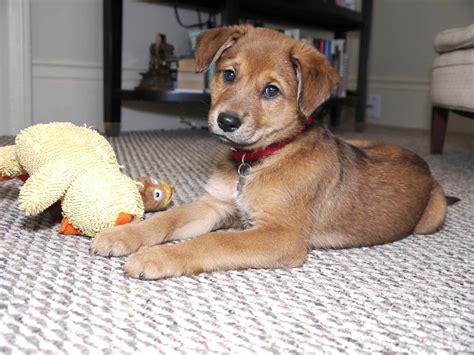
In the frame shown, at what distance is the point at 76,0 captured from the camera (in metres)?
4.07

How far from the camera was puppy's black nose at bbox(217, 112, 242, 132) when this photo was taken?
5.06 ft

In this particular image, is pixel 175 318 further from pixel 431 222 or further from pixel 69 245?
pixel 431 222

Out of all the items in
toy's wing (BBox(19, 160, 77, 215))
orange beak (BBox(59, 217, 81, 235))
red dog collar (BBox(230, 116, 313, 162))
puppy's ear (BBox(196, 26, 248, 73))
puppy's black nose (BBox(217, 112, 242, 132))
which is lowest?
orange beak (BBox(59, 217, 81, 235))

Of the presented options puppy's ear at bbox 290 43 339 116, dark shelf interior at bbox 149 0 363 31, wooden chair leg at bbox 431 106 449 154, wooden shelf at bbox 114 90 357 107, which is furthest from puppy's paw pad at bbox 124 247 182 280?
dark shelf interior at bbox 149 0 363 31

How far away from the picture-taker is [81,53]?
13.8ft

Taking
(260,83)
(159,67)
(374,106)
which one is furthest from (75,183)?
(374,106)

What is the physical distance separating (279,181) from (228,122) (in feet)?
0.75

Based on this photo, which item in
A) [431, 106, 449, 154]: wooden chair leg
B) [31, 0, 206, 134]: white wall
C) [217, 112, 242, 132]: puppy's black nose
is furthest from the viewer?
[31, 0, 206, 134]: white wall

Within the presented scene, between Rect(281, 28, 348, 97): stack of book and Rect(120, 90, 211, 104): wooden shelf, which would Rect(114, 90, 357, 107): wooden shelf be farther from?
Rect(281, 28, 348, 97): stack of book

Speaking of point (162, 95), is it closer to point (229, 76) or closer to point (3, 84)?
point (3, 84)

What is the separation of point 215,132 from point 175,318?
67cm

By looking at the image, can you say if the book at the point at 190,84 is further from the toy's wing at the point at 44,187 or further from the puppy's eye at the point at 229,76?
the toy's wing at the point at 44,187

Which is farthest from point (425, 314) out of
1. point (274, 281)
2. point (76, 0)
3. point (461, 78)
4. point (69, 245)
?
point (76, 0)

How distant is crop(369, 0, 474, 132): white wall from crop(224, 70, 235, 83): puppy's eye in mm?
4267
